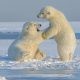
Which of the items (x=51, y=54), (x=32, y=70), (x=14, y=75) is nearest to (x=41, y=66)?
(x=32, y=70)

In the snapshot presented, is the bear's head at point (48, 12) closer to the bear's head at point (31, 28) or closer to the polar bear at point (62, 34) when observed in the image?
the polar bear at point (62, 34)

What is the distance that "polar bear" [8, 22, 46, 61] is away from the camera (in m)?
8.02

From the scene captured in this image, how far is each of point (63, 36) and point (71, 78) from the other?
1.99 metres

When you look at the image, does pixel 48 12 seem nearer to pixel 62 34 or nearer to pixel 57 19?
pixel 57 19

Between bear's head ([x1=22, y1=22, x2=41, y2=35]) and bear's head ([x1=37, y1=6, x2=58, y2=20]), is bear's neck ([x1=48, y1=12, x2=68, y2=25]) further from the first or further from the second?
bear's head ([x1=22, y1=22, x2=41, y2=35])

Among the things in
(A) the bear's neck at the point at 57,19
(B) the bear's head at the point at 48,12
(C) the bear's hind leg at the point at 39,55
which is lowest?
(C) the bear's hind leg at the point at 39,55

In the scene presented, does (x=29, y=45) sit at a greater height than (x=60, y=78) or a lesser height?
greater

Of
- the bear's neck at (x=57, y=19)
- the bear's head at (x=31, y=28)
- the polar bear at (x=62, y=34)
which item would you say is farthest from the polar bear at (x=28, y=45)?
the bear's neck at (x=57, y=19)

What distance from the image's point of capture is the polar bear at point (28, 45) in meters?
8.02

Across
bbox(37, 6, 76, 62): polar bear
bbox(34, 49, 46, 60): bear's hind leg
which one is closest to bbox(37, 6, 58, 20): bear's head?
bbox(37, 6, 76, 62): polar bear

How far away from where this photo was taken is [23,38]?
26.9 feet

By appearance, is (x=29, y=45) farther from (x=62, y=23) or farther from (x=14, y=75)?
(x=14, y=75)

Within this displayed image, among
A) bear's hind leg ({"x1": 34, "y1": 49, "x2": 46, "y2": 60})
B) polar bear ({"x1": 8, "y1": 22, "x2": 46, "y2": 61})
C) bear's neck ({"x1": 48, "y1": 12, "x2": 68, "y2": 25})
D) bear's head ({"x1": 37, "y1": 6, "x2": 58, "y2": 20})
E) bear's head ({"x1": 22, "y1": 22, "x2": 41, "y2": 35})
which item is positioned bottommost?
bear's hind leg ({"x1": 34, "y1": 49, "x2": 46, "y2": 60})

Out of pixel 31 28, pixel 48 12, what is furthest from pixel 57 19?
pixel 31 28
